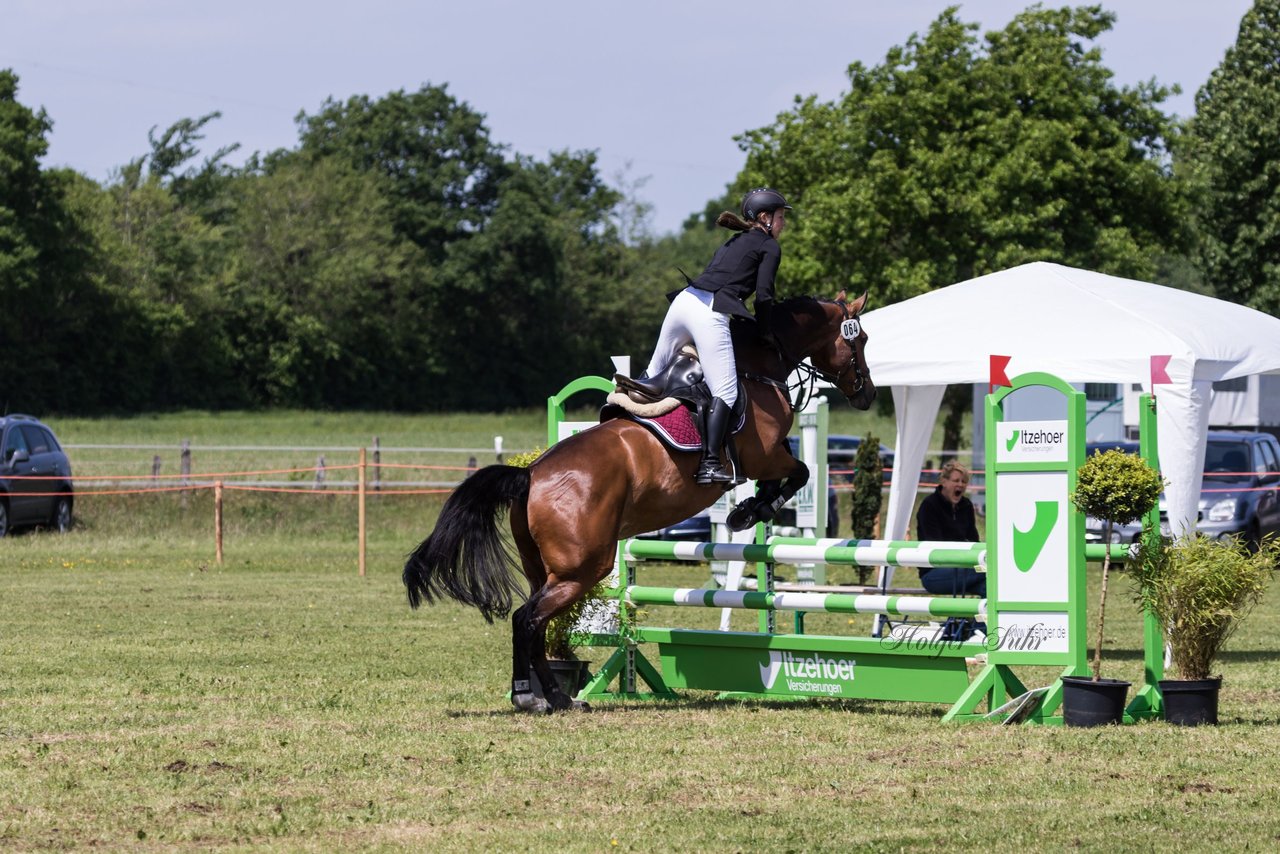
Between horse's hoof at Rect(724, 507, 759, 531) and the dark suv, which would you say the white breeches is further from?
the dark suv

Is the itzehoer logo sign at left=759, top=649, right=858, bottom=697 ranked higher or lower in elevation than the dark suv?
lower

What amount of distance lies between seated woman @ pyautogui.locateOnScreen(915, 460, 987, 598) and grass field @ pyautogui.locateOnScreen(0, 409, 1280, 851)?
1.36 metres

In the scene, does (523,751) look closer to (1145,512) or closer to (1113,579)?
(1145,512)

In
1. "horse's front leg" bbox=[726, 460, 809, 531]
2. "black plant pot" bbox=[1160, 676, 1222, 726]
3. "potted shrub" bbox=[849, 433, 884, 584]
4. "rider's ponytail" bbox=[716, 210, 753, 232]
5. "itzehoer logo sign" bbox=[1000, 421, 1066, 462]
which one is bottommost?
"black plant pot" bbox=[1160, 676, 1222, 726]

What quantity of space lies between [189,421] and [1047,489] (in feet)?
141

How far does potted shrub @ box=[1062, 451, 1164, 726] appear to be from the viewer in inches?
275

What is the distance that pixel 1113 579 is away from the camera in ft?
62.3

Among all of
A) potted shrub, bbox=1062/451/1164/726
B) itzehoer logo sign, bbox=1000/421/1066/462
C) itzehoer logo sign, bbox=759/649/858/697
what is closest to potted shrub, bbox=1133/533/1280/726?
potted shrub, bbox=1062/451/1164/726

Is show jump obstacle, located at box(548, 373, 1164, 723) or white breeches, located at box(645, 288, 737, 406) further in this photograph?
white breeches, located at box(645, 288, 737, 406)

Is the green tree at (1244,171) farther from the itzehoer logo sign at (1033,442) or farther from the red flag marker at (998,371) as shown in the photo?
the itzehoer logo sign at (1033,442)

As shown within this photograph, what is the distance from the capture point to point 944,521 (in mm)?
11320

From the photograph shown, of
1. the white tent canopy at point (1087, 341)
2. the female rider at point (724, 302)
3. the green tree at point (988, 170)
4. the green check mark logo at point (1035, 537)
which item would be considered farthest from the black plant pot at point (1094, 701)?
the green tree at point (988, 170)

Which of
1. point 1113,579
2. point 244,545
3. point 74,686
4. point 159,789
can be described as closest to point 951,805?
point 159,789

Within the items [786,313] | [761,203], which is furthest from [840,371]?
[761,203]
